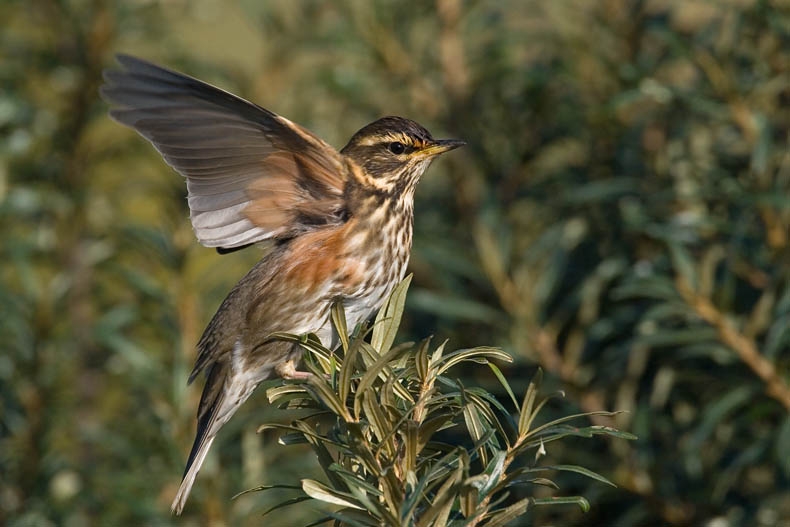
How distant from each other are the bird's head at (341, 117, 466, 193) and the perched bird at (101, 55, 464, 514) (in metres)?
0.06

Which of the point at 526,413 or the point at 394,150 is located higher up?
the point at 394,150

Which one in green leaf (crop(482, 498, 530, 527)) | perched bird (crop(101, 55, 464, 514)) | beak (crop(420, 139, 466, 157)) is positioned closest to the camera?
green leaf (crop(482, 498, 530, 527))

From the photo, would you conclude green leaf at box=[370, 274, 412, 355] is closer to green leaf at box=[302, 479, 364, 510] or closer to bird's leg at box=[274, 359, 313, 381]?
green leaf at box=[302, 479, 364, 510]

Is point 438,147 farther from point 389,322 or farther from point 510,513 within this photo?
point 510,513

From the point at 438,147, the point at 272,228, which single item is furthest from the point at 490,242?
the point at 272,228

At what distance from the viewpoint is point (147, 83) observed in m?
3.01

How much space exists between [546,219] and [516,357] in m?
0.84

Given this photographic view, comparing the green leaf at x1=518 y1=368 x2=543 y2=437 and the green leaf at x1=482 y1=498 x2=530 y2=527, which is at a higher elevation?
the green leaf at x1=518 y1=368 x2=543 y2=437

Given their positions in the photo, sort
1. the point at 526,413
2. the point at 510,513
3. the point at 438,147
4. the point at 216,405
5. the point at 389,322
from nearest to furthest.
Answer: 1. the point at 510,513
2. the point at 526,413
3. the point at 389,322
4. the point at 216,405
5. the point at 438,147

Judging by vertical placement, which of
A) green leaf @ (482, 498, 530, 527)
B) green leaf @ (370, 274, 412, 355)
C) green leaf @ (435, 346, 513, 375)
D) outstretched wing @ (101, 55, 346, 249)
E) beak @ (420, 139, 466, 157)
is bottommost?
green leaf @ (482, 498, 530, 527)

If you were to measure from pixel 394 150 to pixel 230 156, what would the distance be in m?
0.70

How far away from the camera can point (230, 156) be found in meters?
3.31

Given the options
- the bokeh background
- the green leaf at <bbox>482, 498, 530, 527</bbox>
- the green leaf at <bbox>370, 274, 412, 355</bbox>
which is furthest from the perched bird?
the green leaf at <bbox>482, 498, 530, 527</bbox>

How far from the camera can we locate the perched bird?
10.5 feet
